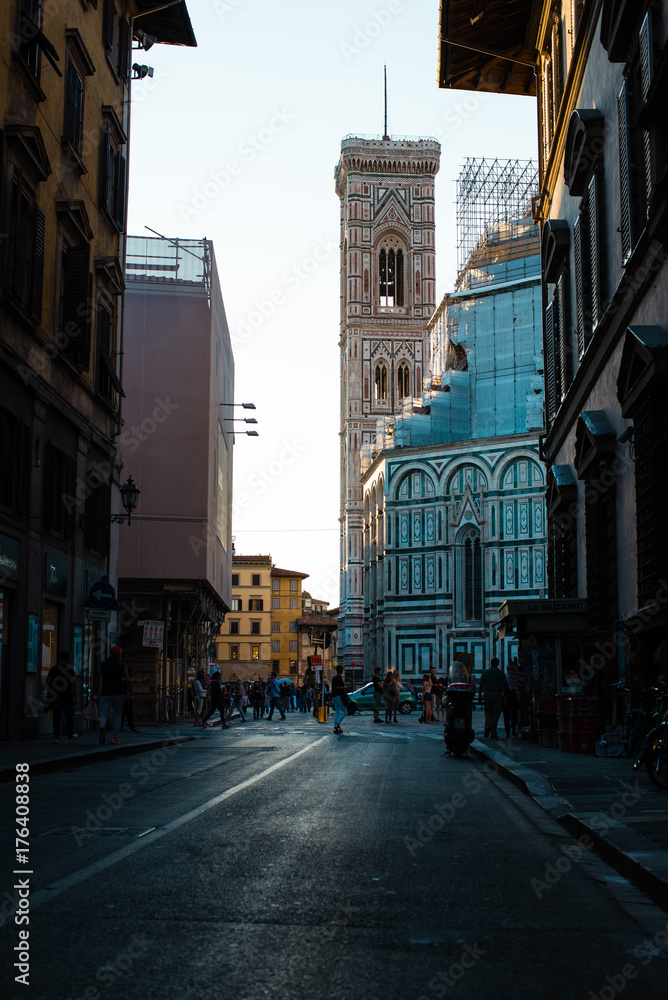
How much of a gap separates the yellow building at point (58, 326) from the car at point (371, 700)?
28.2 meters

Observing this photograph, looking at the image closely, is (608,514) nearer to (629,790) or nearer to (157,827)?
(629,790)

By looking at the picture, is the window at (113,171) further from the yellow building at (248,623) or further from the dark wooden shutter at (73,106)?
the yellow building at (248,623)

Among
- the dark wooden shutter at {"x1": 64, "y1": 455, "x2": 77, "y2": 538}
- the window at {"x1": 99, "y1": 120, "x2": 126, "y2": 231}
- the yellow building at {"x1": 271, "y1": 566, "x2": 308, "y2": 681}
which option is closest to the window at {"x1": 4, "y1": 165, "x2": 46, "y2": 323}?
the dark wooden shutter at {"x1": 64, "y1": 455, "x2": 77, "y2": 538}

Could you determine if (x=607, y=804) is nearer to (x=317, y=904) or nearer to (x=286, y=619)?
(x=317, y=904)

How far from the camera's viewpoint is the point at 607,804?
1001cm

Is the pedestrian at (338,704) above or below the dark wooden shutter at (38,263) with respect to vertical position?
below

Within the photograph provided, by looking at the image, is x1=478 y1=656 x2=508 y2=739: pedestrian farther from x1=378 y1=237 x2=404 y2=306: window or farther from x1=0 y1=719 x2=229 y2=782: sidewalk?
x1=378 y1=237 x2=404 y2=306: window

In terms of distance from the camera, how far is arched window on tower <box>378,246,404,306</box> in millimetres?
113812

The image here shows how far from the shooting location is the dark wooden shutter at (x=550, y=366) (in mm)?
26344

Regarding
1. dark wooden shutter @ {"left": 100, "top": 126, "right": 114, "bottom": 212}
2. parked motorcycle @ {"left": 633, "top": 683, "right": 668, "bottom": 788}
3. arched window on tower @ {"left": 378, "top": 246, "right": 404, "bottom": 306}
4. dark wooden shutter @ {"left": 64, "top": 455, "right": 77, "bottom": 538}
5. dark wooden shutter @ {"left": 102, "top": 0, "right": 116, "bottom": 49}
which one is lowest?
parked motorcycle @ {"left": 633, "top": 683, "right": 668, "bottom": 788}

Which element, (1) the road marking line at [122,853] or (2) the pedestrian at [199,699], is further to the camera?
(2) the pedestrian at [199,699]

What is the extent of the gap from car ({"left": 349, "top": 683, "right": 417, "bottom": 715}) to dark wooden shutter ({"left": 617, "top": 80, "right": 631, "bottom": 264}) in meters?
38.6

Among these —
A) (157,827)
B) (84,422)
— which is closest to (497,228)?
(84,422)

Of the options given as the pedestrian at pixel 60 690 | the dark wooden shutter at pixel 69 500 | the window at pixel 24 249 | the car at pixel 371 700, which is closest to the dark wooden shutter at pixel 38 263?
the window at pixel 24 249
